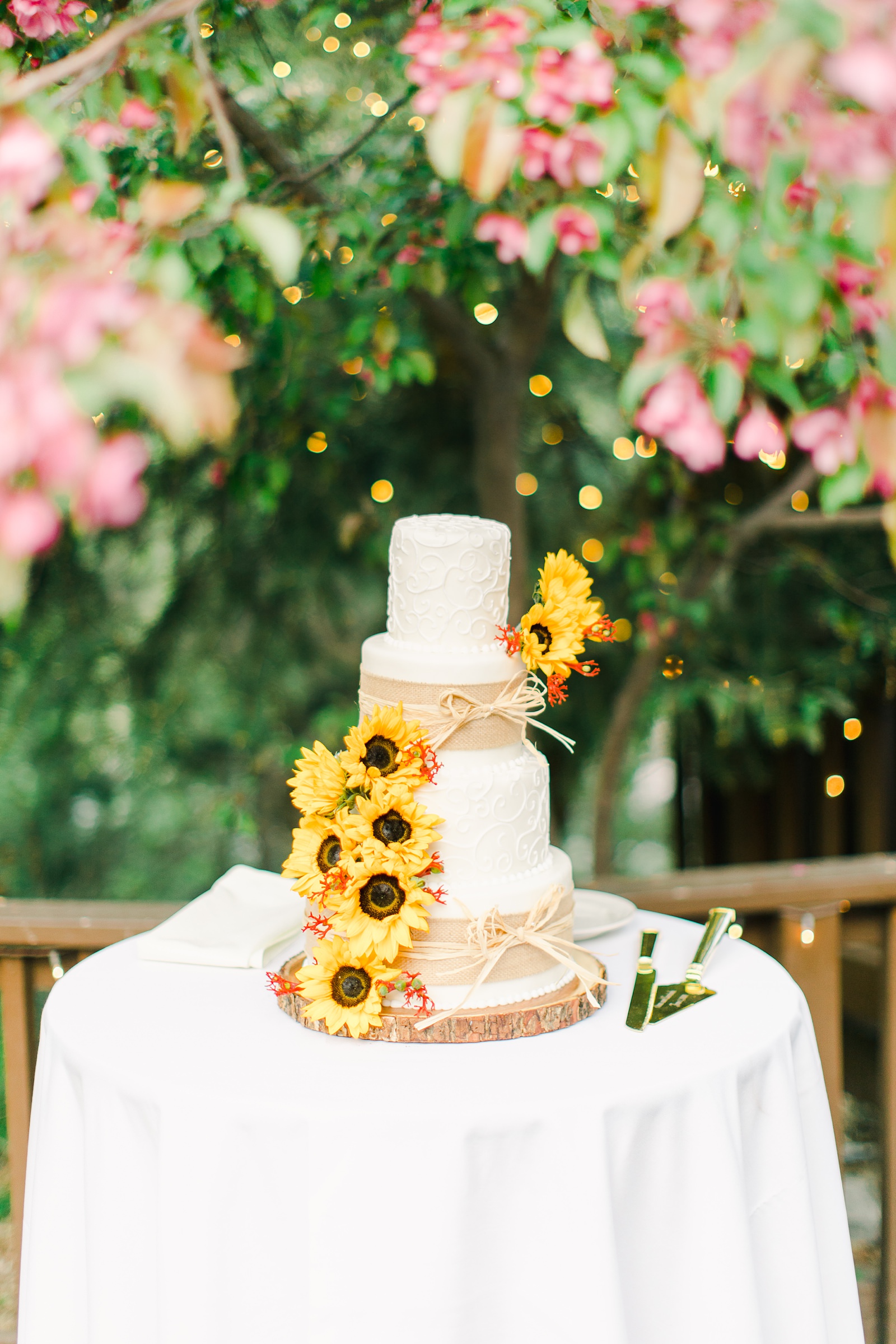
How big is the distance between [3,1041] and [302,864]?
3.23 feet

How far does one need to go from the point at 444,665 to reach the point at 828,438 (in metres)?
0.50

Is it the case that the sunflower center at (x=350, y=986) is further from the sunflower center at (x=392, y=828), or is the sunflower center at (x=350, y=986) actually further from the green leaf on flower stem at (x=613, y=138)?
the green leaf on flower stem at (x=613, y=138)

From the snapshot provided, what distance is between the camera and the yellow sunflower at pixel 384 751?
1.21 metres

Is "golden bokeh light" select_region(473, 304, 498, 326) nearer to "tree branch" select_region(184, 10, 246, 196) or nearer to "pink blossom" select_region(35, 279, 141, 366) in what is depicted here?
"tree branch" select_region(184, 10, 246, 196)

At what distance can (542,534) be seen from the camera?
3113 mm

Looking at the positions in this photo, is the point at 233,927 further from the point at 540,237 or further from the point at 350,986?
the point at 540,237

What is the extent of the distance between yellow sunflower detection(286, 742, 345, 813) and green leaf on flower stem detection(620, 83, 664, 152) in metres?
0.71

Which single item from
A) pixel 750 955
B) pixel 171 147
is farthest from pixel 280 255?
pixel 171 147

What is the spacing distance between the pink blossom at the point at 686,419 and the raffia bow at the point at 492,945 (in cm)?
60

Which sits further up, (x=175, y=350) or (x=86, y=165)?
(x=86, y=165)

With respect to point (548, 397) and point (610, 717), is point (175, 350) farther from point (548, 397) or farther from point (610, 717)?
point (610, 717)

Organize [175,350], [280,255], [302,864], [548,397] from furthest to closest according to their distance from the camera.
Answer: [548,397] < [302,864] < [280,255] < [175,350]

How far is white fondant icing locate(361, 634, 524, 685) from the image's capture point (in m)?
1.26

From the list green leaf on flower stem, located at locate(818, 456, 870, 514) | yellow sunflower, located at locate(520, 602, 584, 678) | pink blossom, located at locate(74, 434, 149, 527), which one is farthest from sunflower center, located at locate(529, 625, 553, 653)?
pink blossom, located at locate(74, 434, 149, 527)
